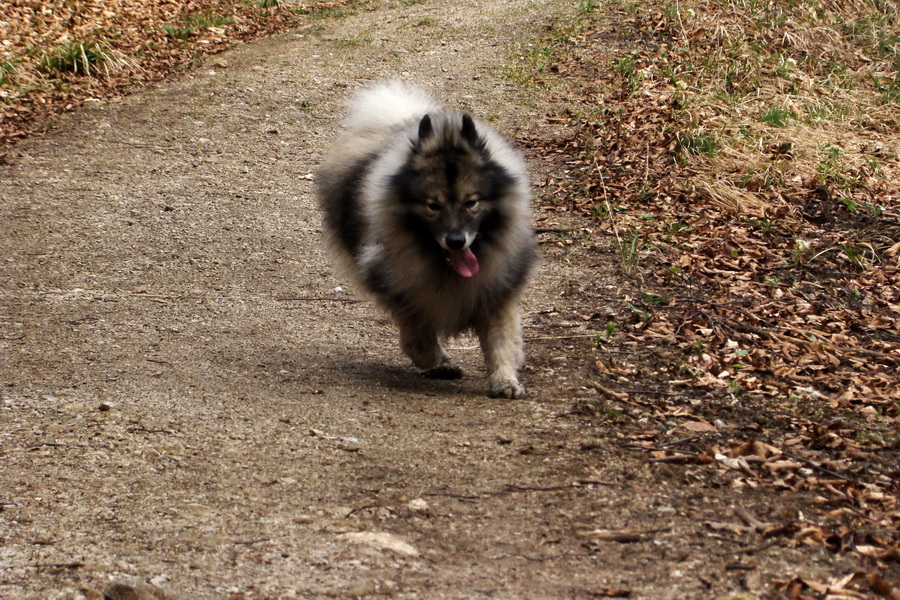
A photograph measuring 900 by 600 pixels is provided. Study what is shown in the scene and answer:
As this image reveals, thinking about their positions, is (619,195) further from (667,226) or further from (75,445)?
(75,445)

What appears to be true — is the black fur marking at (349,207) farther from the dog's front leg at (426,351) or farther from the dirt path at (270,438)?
the dirt path at (270,438)

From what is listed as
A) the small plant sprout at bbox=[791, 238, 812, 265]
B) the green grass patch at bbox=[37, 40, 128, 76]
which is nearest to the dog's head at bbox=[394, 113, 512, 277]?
the small plant sprout at bbox=[791, 238, 812, 265]

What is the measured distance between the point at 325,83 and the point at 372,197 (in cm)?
682

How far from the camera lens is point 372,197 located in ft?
16.3

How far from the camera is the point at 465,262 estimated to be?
15.8 ft

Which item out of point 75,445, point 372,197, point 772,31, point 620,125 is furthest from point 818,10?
point 75,445

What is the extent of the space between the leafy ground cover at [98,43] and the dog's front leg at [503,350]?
6.64 metres

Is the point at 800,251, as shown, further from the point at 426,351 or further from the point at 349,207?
the point at 349,207

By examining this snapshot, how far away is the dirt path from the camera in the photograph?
319 centimetres

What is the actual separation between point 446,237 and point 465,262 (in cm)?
21

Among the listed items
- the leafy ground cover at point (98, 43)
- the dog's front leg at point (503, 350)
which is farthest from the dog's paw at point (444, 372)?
the leafy ground cover at point (98, 43)

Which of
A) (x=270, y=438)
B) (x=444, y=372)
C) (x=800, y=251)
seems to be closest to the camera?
(x=270, y=438)

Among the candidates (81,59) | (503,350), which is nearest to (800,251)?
(503,350)

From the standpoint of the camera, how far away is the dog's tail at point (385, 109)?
564 centimetres
